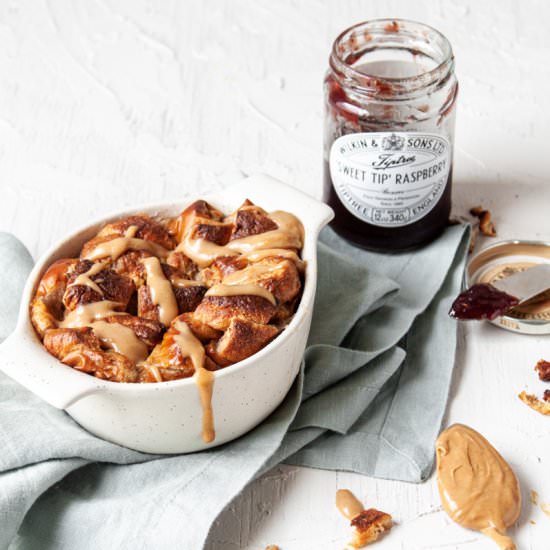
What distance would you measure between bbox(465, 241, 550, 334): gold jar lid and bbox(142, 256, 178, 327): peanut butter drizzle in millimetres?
748

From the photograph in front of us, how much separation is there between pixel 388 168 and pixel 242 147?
2.12 ft

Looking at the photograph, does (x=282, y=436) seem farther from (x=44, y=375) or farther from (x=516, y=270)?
(x=516, y=270)

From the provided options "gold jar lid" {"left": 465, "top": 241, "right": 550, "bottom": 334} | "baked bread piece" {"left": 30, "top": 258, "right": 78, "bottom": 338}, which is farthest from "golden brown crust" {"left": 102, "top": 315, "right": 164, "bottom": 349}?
"gold jar lid" {"left": 465, "top": 241, "right": 550, "bottom": 334}

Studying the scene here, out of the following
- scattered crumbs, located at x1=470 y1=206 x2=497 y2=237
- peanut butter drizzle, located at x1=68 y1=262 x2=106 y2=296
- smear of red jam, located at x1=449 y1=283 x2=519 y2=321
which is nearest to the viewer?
peanut butter drizzle, located at x1=68 y1=262 x2=106 y2=296

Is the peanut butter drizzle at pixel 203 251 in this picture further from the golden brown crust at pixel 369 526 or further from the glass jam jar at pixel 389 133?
the golden brown crust at pixel 369 526

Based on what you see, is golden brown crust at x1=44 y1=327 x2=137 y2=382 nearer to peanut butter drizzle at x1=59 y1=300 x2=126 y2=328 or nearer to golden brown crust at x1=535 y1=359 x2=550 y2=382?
peanut butter drizzle at x1=59 y1=300 x2=126 y2=328

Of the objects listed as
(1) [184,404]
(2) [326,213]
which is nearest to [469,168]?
(2) [326,213]

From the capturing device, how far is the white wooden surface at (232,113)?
2576 mm

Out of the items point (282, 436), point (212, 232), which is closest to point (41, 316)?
point (212, 232)

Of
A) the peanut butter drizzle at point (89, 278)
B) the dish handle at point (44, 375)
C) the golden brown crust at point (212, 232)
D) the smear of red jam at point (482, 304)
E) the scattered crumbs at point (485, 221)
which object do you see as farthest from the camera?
the scattered crumbs at point (485, 221)

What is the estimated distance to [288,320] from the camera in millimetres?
1955

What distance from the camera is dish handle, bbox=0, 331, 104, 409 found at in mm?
1743

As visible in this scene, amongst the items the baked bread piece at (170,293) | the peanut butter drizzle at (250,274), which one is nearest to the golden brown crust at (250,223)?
the baked bread piece at (170,293)

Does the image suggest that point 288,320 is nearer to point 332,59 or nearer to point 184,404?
point 184,404
